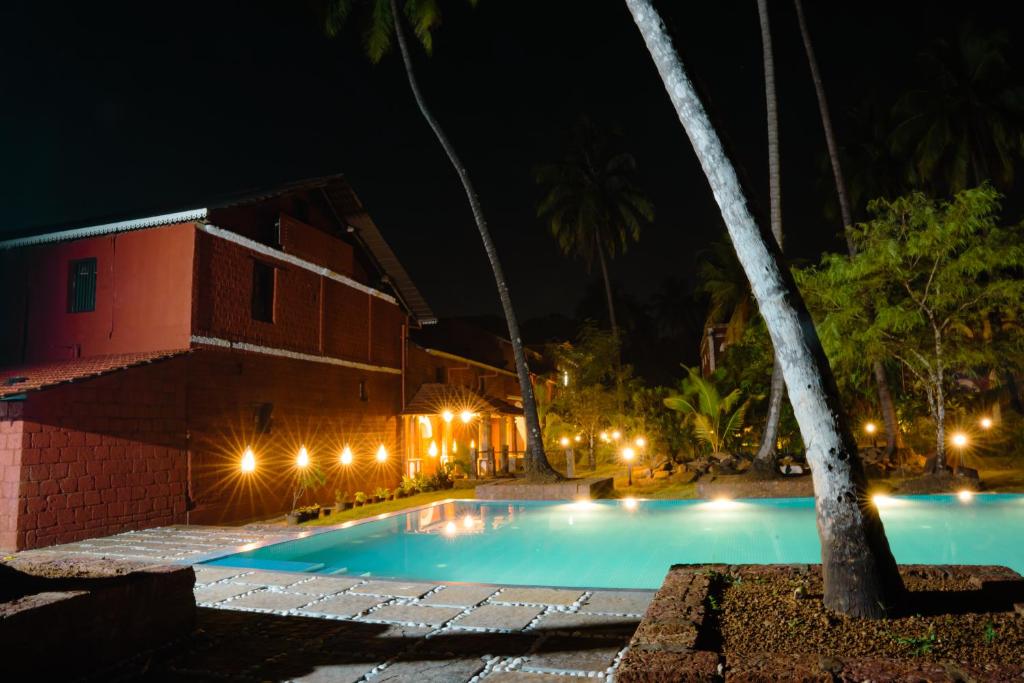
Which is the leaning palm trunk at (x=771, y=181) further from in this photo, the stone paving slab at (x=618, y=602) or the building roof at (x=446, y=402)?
the stone paving slab at (x=618, y=602)

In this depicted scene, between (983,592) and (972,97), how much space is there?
2634 centimetres

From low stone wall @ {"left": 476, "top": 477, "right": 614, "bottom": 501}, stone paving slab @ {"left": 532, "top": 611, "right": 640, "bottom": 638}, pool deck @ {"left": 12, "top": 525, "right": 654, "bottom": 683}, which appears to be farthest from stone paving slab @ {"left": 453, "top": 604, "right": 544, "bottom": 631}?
low stone wall @ {"left": 476, "top": 477, "right": 614, "bottom": 501}

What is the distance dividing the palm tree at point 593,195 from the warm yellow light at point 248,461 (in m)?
20.0

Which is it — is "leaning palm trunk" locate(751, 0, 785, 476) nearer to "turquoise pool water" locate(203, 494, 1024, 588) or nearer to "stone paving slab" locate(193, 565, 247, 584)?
"turquoise pool water" locate(203, 494, 1024, 588)

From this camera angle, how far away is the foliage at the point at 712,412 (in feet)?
60.1

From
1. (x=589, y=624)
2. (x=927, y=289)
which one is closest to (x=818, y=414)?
(x=589, y=624)

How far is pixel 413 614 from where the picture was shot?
5.32 m

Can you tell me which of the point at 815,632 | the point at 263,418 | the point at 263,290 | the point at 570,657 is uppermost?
the point at 263,290

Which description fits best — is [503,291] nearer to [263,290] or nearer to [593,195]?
[263,290]

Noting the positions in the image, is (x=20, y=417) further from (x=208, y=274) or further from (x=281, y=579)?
(x=281, y=579)

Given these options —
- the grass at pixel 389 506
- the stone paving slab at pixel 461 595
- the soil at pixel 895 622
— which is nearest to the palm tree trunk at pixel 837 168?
the grass at pixel 389 506

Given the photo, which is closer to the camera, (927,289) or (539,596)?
(539,596)

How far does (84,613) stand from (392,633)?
192 centimetres

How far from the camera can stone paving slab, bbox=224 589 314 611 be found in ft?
19.0
